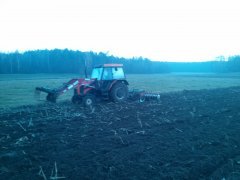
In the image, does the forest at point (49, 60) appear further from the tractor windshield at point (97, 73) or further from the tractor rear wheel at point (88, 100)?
the tractor rear wheel at point (88, 100)

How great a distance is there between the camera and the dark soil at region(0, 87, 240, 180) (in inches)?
208

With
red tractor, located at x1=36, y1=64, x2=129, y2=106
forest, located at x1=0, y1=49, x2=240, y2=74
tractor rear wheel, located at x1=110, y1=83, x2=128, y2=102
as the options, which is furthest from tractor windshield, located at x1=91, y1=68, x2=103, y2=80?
forest, located at x1=0, y1=49, x2=240, y2=74

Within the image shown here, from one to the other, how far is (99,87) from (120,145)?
23.8 feet

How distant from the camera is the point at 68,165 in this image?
18.3 ft

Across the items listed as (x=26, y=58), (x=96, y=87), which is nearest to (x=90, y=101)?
(x=96, y=87)

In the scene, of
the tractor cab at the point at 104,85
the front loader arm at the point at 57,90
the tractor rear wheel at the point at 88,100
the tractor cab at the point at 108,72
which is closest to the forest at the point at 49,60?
the tractor cab at the point at 108,72

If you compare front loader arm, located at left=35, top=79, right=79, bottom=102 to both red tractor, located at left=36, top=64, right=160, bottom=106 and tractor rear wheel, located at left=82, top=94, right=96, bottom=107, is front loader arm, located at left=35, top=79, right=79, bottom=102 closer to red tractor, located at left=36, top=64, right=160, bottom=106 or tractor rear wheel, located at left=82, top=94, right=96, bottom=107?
red tractor, located at left=36, top=64, right=160, bottom=106

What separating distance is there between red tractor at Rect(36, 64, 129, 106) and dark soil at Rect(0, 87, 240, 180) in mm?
2142

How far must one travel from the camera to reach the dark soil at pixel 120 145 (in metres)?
5.29

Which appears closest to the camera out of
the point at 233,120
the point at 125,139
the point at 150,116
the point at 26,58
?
the point at 125,139

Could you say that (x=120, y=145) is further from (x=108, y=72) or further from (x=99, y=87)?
(x=108, y=72)

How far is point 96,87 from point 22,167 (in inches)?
337

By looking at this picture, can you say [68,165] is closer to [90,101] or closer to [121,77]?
[90,101]

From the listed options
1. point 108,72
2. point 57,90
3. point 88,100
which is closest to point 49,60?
point 108,72
